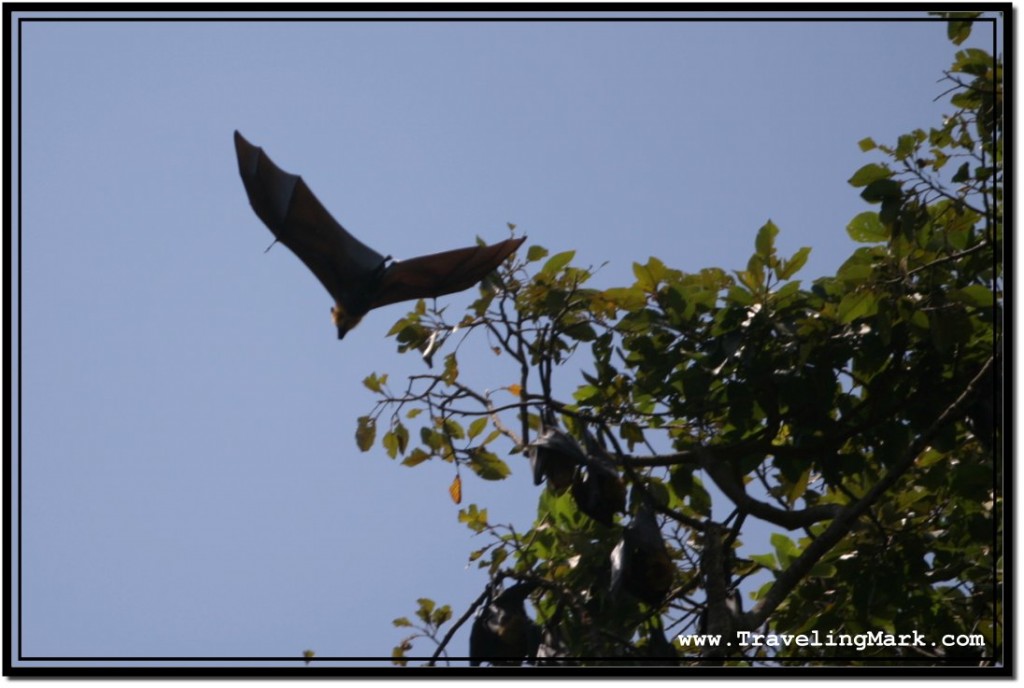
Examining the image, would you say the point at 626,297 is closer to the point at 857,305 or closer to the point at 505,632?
the point at 857,305

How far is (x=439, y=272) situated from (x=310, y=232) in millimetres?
713

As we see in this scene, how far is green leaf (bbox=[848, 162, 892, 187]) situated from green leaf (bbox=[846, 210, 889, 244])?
0.76ft

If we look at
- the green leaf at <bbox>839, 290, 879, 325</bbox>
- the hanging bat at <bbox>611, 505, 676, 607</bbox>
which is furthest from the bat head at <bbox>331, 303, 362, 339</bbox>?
the green leaf at <bbox>839, 290, 879, 325</bbox>

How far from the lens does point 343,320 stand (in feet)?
19.8

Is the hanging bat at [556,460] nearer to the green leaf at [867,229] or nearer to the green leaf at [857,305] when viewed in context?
the green leaf at [857,305]

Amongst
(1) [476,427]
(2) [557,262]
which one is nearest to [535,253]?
(2) [557,262]

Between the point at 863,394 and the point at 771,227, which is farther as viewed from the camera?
the point at 863,394

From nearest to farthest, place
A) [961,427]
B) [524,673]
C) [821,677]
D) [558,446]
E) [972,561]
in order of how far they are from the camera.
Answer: [821,677] < [524,673] < [558,446] < [972,561] < [961,427]

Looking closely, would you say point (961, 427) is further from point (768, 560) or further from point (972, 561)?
point (768, 560)

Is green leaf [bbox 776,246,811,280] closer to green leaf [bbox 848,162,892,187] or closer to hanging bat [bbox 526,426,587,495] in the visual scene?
green leaf [bbox 848,162,892,187]

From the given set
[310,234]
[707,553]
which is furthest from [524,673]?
[310,234]

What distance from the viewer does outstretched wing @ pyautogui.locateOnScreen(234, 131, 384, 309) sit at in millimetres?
5500

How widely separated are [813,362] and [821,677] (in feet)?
5.51

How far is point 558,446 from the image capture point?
5098 millimetres
